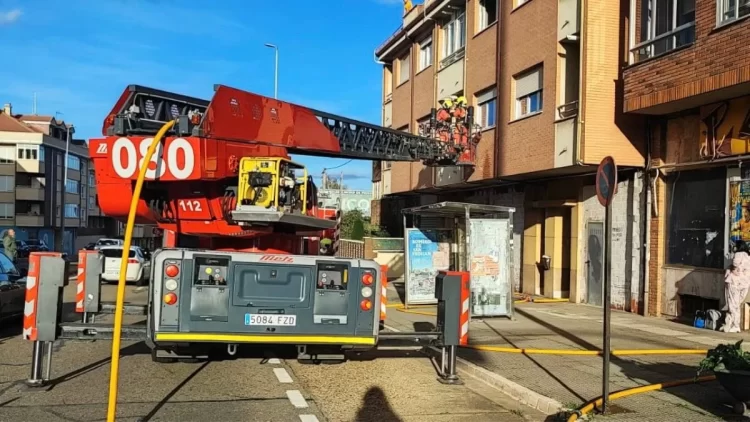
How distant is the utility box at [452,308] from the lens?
26.5 ft

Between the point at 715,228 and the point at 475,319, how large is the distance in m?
4.86

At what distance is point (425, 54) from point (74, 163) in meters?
67.5

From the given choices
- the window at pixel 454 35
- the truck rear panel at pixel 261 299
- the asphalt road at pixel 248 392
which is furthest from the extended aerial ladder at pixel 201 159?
the window at pixel 454 35

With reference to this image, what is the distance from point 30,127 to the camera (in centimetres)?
7306

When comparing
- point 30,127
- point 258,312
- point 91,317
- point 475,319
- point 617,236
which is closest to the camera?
point 258,312

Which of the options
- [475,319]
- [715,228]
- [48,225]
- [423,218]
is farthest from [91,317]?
[48,225]

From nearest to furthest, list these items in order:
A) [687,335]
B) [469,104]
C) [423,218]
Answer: [687,335] < [423,218] < [469,104]

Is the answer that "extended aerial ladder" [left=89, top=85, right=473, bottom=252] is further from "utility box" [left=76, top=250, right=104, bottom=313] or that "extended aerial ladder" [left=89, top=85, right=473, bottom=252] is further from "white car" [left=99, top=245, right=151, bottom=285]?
"white car" [left=99, top=245, right=151, bottom=285]

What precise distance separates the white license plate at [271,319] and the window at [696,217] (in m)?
8.96

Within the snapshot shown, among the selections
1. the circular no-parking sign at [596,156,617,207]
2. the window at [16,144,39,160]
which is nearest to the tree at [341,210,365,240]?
the circular no-parking sign at [596,156,617,207]

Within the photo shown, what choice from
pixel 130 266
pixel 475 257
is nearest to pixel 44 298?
pixel 475 257

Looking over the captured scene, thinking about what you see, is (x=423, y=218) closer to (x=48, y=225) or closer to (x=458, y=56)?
(x=458, y=56)

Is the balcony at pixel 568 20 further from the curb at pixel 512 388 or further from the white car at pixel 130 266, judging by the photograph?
the white car at pixel 130 266

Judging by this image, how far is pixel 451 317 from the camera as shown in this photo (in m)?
8.07
